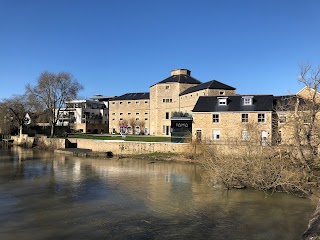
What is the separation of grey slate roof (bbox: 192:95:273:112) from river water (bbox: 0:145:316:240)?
462 inches

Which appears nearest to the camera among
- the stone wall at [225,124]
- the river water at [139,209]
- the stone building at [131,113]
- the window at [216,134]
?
the river water at [139,209]

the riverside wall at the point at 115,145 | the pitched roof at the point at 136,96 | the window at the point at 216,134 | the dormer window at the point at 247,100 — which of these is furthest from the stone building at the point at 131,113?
the dormer window at the point at 247,100

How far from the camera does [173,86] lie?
47719 mm

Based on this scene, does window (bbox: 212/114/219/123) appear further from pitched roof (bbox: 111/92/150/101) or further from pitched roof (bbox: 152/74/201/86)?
pitched roof (bbox: 111/92/150/101)

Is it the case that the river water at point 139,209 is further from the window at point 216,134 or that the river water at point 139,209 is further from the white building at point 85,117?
the white building at point 85,117

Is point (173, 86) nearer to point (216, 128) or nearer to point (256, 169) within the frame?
point (216, 128)

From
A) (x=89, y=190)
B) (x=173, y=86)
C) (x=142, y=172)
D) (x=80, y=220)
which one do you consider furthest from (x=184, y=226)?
(x=173, y=86)

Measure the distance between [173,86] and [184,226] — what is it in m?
37.7

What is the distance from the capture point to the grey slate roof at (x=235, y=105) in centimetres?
3038

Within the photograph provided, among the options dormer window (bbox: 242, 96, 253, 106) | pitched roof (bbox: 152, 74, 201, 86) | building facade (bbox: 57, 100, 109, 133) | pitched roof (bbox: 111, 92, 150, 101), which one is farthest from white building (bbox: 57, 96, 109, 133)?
dormer window (bbox: 242, 96, 253, 106)

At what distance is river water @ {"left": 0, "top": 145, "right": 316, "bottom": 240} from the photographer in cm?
1066

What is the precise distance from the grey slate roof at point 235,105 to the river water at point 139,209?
11745 millimetres

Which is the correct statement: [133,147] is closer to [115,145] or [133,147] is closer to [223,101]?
[115,145]

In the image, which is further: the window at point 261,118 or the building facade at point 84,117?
the building facade at point 84,117
